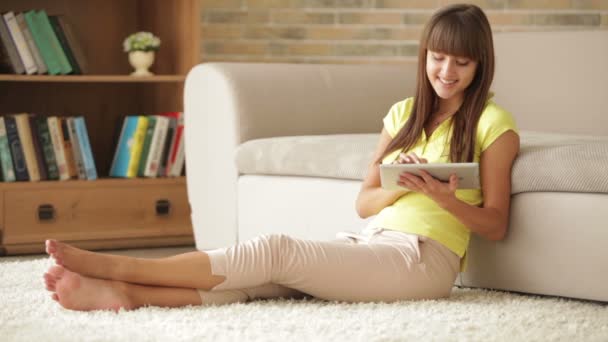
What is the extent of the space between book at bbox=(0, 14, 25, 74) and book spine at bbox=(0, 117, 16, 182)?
19 cm

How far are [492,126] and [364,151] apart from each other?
44cm

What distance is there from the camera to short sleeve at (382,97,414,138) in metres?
2.18

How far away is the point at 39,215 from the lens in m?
3.28

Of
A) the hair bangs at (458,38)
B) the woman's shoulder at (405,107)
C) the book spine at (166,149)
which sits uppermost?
the hair bangs at (458,38)

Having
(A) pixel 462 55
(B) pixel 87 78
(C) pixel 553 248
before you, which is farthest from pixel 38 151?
(C) pixel 553 248

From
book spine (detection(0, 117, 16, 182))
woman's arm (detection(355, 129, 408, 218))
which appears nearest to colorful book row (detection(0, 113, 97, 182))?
book spine (detection(0, 117, 16, 182))

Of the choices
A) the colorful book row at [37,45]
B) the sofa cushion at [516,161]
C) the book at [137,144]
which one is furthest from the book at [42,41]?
the sofa cushion at [516,161]

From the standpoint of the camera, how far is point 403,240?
6.65ft

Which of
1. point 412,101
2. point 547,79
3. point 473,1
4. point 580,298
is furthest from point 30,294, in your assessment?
point 473,1

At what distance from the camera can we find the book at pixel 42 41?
11.1 ft

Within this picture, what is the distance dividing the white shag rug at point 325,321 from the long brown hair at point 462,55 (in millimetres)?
329

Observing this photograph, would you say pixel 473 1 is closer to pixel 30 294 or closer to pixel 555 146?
pixel 555 146

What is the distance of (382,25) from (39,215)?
1.62 meters

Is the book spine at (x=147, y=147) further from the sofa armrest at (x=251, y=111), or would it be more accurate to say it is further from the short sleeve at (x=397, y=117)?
the short sleeve at (x=397, y=117)
